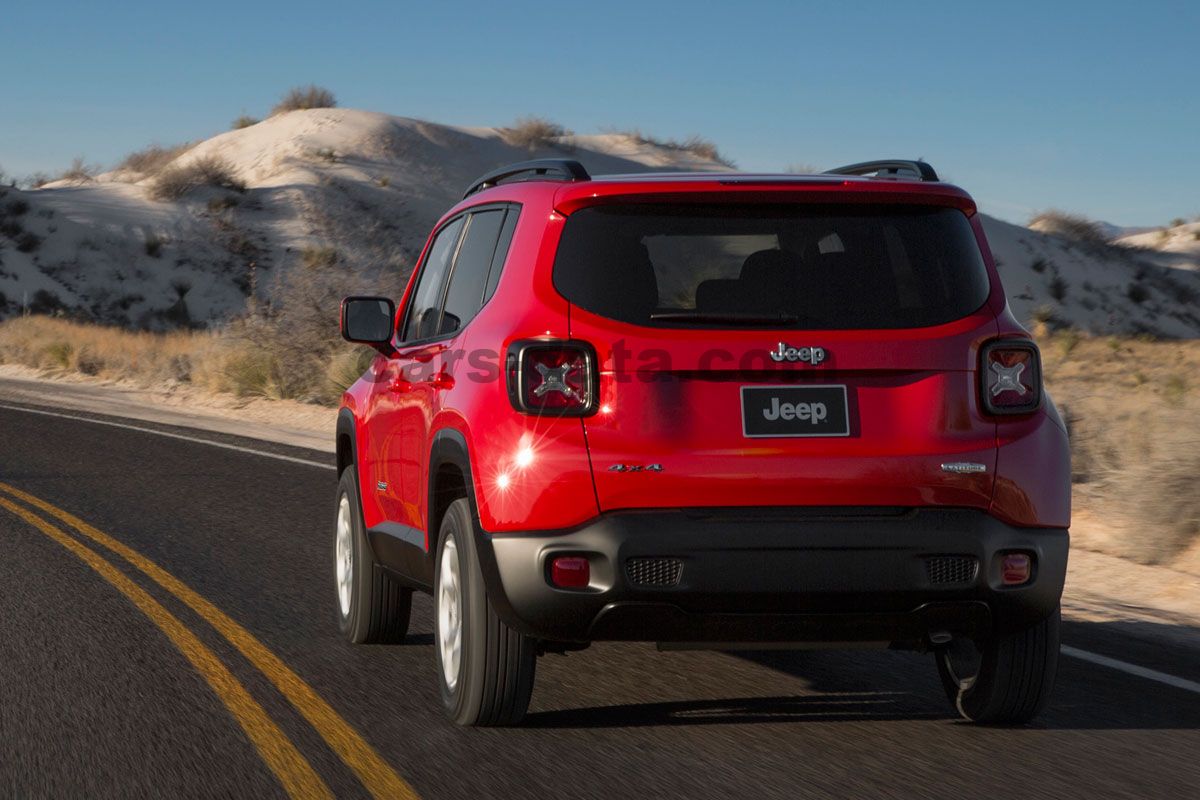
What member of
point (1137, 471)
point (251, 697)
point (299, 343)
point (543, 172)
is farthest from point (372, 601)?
point (299, 343)

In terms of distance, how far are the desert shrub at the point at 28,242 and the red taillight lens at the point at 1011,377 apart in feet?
198

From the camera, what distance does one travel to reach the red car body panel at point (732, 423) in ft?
17.3

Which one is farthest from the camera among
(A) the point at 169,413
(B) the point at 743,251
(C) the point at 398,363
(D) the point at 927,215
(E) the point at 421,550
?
(B) the point at 743,251

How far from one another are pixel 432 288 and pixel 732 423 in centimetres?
233

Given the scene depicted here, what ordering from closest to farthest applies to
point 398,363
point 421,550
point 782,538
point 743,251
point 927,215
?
point 782,538 → point 927,215 → point 421,550 → point 398,363 → point 743,251

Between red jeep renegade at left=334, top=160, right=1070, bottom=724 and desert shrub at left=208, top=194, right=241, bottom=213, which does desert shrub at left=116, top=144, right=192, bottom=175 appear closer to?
desert shrub at left=208, top=194, right=241, bottom=213

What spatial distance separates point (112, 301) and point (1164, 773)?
56879 millimetres

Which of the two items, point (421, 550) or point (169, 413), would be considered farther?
point (169, 413)

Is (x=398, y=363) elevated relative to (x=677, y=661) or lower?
elevated

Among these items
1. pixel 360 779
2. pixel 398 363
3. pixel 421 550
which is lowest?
pixel 360 779

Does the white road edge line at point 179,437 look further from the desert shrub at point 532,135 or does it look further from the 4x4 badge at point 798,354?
the desert shrub at point 532,135

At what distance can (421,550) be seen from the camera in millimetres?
6512

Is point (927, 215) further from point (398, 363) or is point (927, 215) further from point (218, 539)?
point (218, 539)

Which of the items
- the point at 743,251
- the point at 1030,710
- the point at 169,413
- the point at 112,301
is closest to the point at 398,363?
the point at 1030,710
